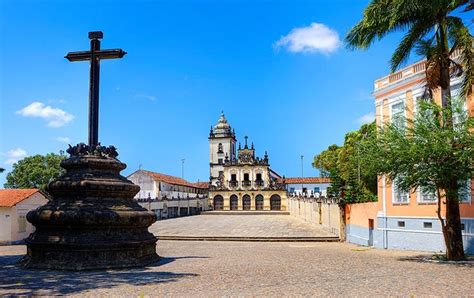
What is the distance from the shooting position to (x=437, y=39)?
14141mm

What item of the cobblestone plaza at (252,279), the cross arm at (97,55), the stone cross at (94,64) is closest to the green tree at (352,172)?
the cobblestone plaza at (252,279)

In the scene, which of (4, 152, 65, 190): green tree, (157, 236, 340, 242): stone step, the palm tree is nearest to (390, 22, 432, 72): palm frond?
the palm tree

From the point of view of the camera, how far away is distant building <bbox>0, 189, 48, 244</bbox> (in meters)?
22.7

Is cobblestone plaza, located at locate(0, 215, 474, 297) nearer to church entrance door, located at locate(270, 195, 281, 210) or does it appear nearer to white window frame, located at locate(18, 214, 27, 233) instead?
white window frame, located at locate(18, 214, 27, 233)

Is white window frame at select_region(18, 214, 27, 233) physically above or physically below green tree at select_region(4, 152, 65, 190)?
below

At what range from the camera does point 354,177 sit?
27.8m

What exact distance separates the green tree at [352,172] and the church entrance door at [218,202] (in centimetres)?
1550

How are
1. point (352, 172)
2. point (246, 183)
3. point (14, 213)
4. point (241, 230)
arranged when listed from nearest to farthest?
point (14, 213), point (352, 172), point (241, 230), point (246, 183)

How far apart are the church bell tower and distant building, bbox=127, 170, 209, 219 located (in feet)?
20.9

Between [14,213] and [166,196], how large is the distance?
3204 cm

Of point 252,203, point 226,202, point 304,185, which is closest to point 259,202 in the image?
Result: point 252,203

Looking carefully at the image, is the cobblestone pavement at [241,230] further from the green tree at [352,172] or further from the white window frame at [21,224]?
the white window frame at [21,224]

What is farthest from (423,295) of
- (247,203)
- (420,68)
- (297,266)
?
(247,203)

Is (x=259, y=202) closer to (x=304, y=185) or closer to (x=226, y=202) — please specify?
(x=226, y=202)
